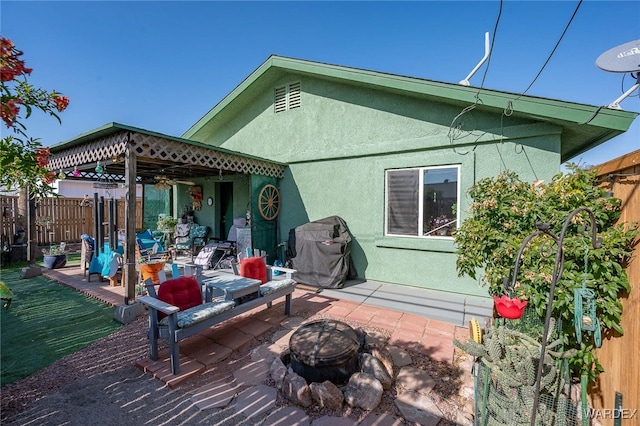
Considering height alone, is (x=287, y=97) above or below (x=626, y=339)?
above

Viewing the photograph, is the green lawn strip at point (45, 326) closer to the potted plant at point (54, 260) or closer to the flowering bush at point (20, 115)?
the flowering bush at point (20, 115)

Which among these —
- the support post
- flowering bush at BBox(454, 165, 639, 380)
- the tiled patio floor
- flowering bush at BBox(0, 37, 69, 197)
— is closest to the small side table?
the tiled patio floor

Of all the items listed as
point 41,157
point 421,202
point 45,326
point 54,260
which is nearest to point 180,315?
point 41,157

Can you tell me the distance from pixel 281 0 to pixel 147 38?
363cm

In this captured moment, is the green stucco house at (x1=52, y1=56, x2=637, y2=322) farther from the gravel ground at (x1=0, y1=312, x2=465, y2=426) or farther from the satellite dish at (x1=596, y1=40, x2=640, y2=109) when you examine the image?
the gravel ground at (x1=0, y1=312, x2=465, y2=426)

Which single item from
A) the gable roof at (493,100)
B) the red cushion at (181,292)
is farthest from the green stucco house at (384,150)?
the red cushion at (181,292)

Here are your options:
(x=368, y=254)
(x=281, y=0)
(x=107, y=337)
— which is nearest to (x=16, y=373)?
(x=107, y=337)

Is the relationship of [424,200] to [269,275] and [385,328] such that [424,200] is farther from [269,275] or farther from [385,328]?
[269,275]

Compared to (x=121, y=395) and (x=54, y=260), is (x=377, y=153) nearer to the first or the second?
(x=121, y=395)

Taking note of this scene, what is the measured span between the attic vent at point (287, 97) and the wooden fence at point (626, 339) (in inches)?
267

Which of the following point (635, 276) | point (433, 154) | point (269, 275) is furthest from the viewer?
point (433, 154)

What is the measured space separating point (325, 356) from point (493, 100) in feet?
16.4

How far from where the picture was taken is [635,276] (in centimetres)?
204

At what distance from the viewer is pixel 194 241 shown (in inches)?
356
